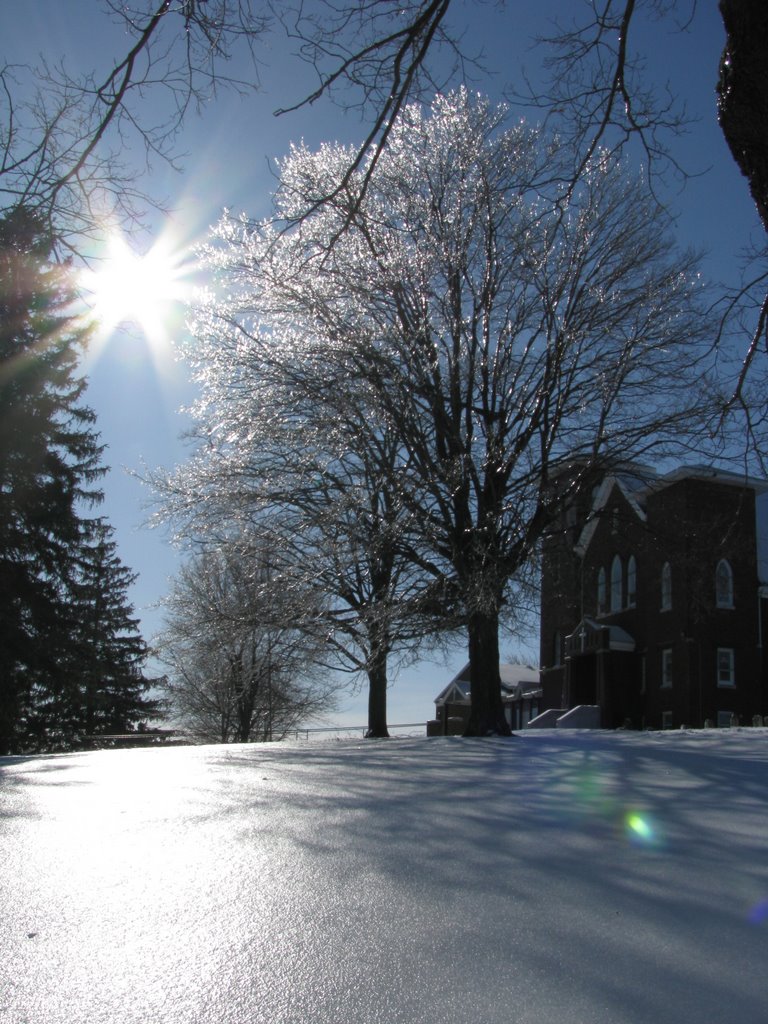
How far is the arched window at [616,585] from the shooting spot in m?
30.6

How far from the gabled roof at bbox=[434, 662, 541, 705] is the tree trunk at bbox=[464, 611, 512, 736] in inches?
973

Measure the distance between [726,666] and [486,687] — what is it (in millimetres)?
16568

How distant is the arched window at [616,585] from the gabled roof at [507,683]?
26.5ft

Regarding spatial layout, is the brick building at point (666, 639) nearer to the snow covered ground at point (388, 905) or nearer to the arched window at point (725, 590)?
the arched window at point (725, 590)

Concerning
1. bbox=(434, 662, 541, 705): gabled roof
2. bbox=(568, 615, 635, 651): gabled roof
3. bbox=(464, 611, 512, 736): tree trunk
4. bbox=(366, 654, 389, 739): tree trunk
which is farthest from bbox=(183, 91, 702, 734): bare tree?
bbox=(434, 662, 541, 705): gabled roof

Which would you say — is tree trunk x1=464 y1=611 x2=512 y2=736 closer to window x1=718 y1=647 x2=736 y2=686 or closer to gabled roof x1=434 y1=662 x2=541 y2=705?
window x1=718 y1=647 x2=736 y2=686

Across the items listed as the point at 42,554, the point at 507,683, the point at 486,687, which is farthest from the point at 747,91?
the point at 507,683

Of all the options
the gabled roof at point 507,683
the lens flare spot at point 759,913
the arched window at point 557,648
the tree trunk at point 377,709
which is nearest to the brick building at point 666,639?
the arched window at point 557,648

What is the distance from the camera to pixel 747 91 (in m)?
3.99

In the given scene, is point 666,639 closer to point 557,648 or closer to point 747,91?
point 557,648

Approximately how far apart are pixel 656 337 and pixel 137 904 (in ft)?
38.1

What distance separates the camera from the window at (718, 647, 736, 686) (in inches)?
1069

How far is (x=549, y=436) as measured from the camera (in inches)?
526

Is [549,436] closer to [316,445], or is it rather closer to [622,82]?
[316,445]
